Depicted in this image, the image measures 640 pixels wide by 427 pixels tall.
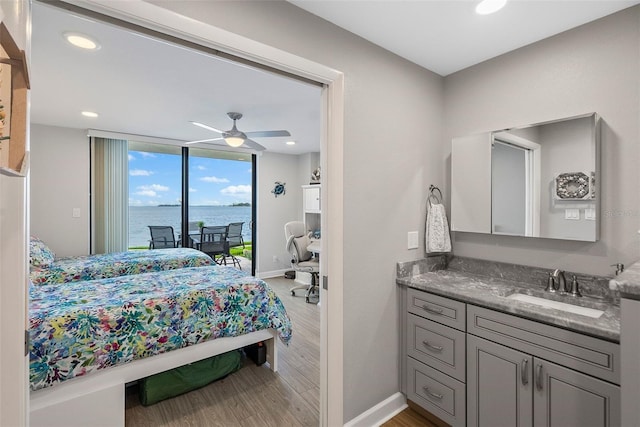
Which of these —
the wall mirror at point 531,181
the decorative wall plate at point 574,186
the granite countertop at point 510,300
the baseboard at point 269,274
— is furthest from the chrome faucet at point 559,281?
the baseboard at point 269,274

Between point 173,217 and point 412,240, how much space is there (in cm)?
444

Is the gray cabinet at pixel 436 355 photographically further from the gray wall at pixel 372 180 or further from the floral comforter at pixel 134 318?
the floral comforter at pixel 134 318

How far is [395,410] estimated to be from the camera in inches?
79.7

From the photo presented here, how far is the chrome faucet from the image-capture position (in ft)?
5.84

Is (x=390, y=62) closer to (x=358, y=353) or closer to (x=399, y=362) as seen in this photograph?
(x=358, y=353)

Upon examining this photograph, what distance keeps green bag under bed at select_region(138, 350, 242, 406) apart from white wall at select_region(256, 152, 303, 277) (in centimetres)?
342

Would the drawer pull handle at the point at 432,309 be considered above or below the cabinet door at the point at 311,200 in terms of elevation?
below

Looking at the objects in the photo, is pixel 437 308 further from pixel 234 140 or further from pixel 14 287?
pixel 234 140

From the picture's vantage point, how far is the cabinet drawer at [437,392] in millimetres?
1739

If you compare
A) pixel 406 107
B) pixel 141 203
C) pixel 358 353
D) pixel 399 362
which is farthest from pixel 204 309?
pixel 141 203

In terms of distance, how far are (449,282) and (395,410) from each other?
0.95m

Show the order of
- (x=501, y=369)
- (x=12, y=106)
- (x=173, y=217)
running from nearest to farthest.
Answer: (x=12, y=106), (x=501, y=369), (x=173, y=217)

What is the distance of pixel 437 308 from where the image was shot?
6.05 ft

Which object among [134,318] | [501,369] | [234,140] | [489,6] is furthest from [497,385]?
[234,140]
